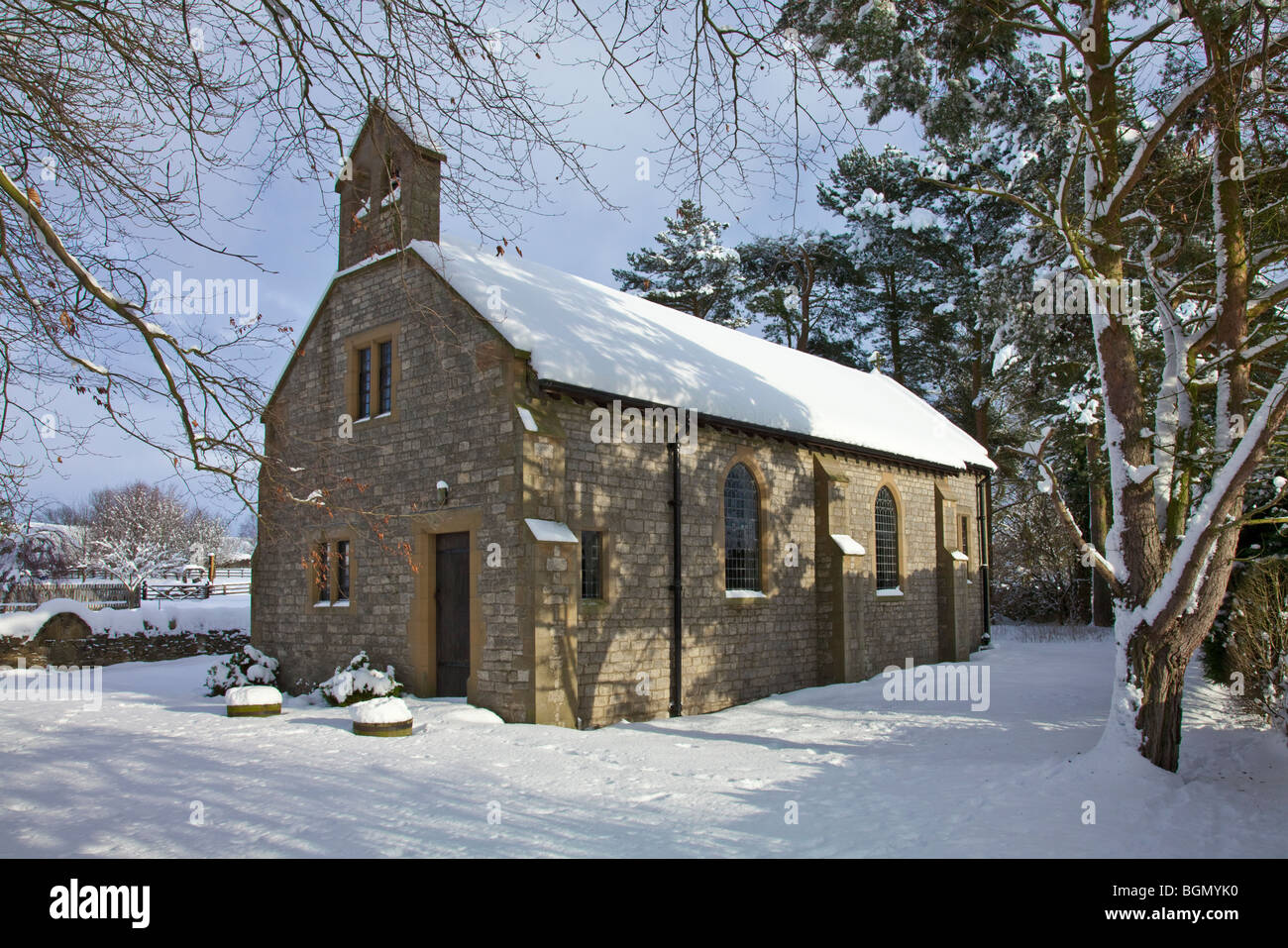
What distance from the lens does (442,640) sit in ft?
45.6

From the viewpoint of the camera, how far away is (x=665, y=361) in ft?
53.0

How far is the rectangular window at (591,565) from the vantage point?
1370cm

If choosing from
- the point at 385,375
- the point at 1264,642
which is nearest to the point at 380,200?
the point at 385,375

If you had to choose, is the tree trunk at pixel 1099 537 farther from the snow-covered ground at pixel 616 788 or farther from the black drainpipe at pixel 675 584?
the black drainpipe at pixel 675 584

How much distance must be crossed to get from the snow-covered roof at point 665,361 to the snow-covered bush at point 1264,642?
8.14 meters

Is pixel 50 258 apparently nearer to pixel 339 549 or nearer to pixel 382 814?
pixel 382 814

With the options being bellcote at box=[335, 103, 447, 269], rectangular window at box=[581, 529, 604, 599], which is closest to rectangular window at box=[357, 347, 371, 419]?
bellcote at box=[335, 103, 447, 269]

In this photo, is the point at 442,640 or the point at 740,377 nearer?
the point at 442,640

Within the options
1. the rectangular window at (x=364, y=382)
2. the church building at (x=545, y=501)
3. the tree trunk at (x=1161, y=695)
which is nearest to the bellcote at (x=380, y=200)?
the church building at (x=545, y=501)

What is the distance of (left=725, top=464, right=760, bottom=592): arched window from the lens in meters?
16.4

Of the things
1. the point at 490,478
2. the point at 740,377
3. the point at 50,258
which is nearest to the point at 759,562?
the point at 740,377

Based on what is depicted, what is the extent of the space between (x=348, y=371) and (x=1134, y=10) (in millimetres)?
13193

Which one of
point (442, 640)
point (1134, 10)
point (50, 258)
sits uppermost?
point (1134, 10)

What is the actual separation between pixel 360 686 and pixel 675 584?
17.1ft
